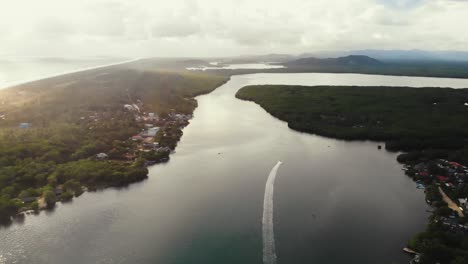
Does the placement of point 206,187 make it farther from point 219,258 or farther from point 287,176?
point 219,258

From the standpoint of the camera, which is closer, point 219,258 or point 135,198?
point 219,258

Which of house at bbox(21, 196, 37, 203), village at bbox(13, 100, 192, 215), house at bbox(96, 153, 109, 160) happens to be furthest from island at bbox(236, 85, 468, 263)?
house at bbox(21, 196, 37, 203)

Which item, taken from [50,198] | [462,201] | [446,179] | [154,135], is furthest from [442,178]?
[50,198]

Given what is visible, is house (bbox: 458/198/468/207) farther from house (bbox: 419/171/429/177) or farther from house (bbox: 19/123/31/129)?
house (bbox: 19/123/31/129)

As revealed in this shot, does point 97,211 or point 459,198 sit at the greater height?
point 459,198

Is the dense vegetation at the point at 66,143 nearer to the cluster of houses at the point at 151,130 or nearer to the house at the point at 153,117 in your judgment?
the cluster of houses at the point at 151,130

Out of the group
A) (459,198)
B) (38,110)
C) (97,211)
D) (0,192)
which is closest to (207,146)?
(97,211)

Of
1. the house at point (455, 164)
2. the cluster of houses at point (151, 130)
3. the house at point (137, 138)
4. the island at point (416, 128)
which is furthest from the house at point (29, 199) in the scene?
the house at point (455, 164)

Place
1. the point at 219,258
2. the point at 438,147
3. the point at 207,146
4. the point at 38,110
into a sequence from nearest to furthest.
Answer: the point at 219,258
the point at 438,147
the point at 207,146
the point at 38,110
